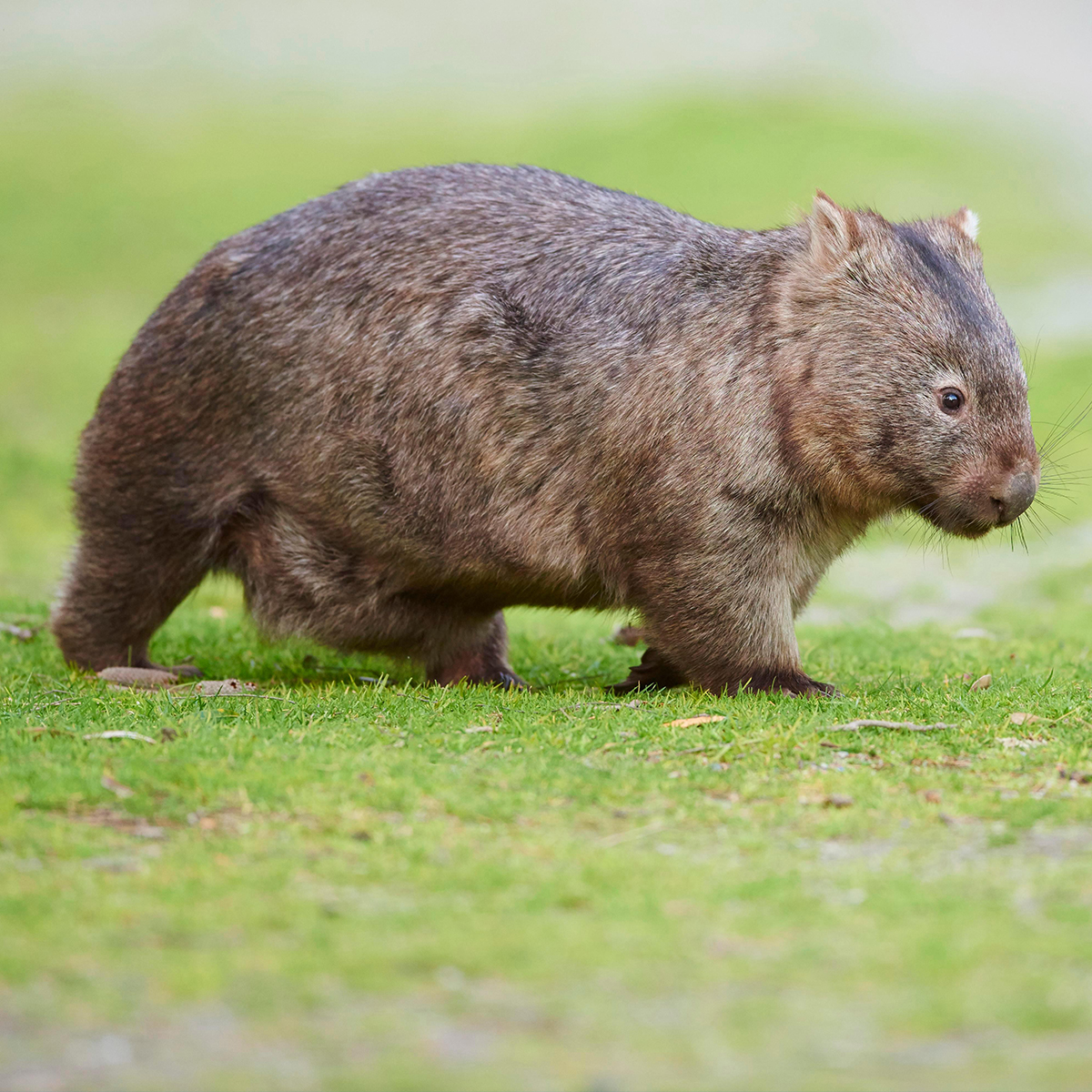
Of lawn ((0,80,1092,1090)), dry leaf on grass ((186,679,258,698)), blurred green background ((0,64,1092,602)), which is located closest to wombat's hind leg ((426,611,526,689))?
lawn ((0,80,1092,1090))

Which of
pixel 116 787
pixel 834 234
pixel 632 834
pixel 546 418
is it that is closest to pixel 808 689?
pixel 546 418

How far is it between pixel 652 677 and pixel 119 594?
2.13m

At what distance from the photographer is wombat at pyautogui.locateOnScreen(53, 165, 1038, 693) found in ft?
17.4

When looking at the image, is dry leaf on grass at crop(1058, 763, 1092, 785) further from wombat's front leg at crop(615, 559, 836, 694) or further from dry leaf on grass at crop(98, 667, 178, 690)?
dry leaf on grass at crop(98, 667, 178, 690)

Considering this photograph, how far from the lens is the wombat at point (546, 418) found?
5.31 m

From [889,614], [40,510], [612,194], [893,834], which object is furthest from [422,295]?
[40,510]

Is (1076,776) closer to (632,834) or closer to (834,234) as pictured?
(632,834)

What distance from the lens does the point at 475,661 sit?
628 centimetres

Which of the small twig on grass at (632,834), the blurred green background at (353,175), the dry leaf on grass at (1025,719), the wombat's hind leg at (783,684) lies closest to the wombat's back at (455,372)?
the wombat's hind leg at (783,684)

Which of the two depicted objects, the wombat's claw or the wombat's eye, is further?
the wombat's claw

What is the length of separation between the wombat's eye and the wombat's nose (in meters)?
0.29

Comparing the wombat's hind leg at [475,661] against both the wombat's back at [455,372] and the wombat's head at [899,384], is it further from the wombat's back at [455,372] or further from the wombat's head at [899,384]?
the wombat's head at [899,384]

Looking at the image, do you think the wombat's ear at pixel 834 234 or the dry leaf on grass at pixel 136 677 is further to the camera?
the dry leaf on grass at pixel 136 677

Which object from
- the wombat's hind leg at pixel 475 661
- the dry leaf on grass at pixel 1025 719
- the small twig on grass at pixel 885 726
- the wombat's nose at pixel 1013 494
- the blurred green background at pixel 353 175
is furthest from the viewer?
the blurred green background at pixel 353 175
